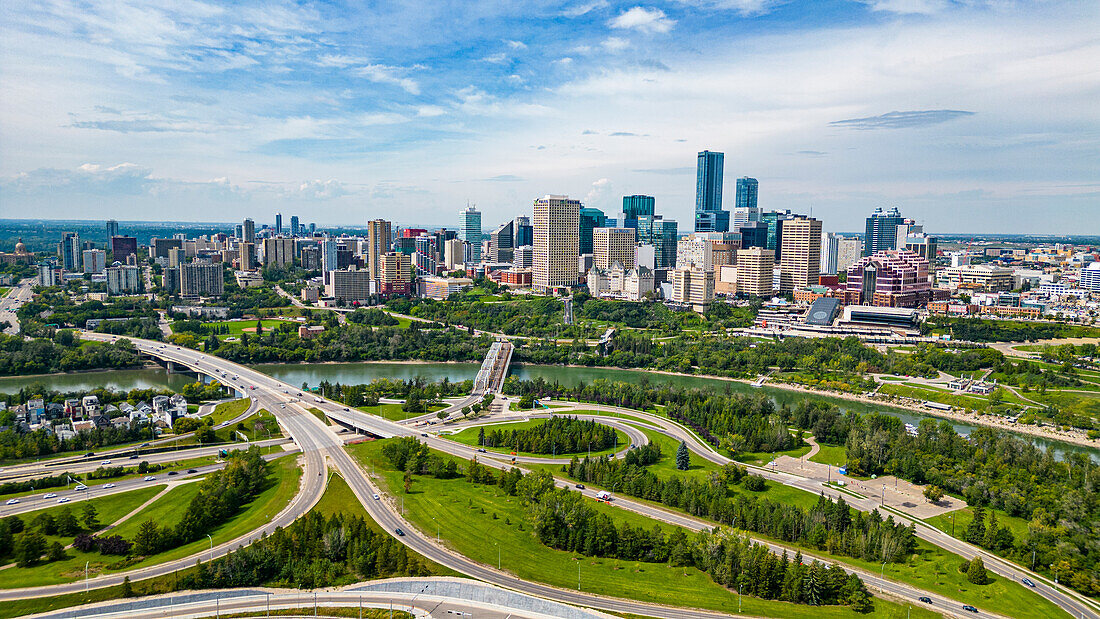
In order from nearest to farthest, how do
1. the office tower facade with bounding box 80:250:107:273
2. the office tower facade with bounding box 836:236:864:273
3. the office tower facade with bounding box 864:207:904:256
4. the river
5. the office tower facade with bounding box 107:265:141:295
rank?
the river < the office tower facade with bounding box 107:265:141:295 < the office tower facade with bounding box 80:250:107:273 < the office tower facade with bounding box 836:236:864:273 < the office tower facade with bounding box 864:207:904:256

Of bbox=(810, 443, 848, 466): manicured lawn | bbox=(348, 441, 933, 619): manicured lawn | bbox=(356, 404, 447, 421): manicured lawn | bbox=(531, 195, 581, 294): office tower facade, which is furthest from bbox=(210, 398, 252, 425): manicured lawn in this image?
bbox=(531, 195, 581, 294): office tower facade

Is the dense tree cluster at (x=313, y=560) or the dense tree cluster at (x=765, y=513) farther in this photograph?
the dense tree cluster at (x=765, y=513)

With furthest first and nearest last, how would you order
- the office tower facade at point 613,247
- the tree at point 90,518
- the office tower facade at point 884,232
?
the office tower facade at point 884,232, the office tower facade at point 613,247, the tree at point 90,518

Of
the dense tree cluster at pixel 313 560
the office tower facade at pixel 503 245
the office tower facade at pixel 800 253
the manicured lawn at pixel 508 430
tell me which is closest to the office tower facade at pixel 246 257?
the office tower facade at pixel 503 245

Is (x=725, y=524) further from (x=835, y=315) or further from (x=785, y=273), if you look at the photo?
(x=785, y=273)

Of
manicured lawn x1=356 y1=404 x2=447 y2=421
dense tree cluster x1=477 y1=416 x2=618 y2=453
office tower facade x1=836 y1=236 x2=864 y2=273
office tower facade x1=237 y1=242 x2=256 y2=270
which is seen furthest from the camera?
office tower facade x1=836 y1=236 x2=864 y2=273

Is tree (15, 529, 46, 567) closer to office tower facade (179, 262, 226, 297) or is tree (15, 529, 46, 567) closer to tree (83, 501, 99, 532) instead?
tree (83, 501, 99, 532)

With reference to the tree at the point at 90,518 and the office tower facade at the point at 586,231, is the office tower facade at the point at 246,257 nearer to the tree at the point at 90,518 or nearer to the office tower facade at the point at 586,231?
the office tower facade at the point at 586,231
